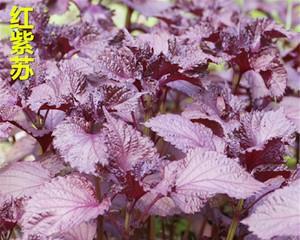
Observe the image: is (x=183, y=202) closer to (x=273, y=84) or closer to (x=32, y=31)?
(x=273, y=84)

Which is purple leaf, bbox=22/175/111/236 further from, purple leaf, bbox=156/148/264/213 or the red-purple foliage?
purple leaf, bbox=156/148/264/213

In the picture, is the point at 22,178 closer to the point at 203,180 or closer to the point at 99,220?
the point at 99,220

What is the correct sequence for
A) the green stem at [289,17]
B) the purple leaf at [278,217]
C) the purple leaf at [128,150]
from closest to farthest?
the purple leaf at [278,217] → the purple leaf at [128,150] → the green stem at [289,17]

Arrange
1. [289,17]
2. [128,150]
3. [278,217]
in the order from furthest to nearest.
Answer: [289,17], [128,150], [278,217]

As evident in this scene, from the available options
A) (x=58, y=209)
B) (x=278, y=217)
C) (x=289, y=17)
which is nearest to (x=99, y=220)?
(x=58, y=209)

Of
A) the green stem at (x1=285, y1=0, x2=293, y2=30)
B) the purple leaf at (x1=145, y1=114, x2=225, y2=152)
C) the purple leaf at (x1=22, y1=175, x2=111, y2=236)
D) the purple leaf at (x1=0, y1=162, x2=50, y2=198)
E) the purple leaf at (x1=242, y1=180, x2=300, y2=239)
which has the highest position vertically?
the purple leaf at (x1=242, y1=180, x2=300, y2=239)

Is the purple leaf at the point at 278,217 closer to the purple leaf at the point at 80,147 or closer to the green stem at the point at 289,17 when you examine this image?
the purple leaf at the point at 80,147

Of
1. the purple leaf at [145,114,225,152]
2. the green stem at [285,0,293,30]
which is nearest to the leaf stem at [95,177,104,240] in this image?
the purple leaf at [145,114,225,152]

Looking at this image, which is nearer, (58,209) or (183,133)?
(58,209)

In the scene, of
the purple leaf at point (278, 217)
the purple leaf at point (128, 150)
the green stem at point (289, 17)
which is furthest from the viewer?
the green stem at point (289, 17)

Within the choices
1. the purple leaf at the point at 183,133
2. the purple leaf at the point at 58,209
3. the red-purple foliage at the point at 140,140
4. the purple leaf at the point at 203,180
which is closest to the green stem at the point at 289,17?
the red-purple foliage at the point at 140,140

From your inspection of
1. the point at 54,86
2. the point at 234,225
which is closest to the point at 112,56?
the point at 54,86
